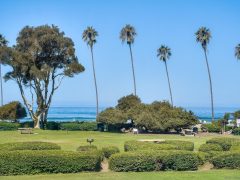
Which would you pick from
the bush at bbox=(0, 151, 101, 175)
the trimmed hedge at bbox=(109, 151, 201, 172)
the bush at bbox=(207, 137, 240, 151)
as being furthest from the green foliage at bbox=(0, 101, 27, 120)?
the trimmed hedge at bbox=(109, 151, 201, 172)

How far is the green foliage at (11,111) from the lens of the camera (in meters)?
64.5

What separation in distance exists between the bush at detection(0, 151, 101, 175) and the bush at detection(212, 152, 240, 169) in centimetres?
598

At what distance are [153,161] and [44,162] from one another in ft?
16.1

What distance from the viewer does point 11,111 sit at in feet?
212

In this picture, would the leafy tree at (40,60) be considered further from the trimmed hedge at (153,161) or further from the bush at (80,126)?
the trimmed hedge at (153,161)

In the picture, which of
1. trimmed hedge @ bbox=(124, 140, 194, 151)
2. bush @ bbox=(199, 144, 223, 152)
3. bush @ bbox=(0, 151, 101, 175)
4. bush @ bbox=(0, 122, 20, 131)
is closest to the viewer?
bush @ bbox=(0, 151, 101, 175)

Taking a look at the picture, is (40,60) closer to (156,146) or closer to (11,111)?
(11,111)

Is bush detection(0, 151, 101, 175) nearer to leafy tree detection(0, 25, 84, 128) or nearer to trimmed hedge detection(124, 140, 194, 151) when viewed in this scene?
trimmed hedge detection(124, 140, 194, 151)

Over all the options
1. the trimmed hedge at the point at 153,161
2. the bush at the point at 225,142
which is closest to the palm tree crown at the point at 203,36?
the bush at the point at 225,142

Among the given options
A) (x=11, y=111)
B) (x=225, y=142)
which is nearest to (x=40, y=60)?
(x=11, y=111)

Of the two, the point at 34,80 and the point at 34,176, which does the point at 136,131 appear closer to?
the point at 34,80

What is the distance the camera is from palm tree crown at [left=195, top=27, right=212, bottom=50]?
77750 mm

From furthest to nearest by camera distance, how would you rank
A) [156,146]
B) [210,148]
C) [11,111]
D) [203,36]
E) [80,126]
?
[203,36], [11,111], [80,126], [210,148], [156,146]

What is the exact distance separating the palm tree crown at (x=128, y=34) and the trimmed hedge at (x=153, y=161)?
60106 millimetres
